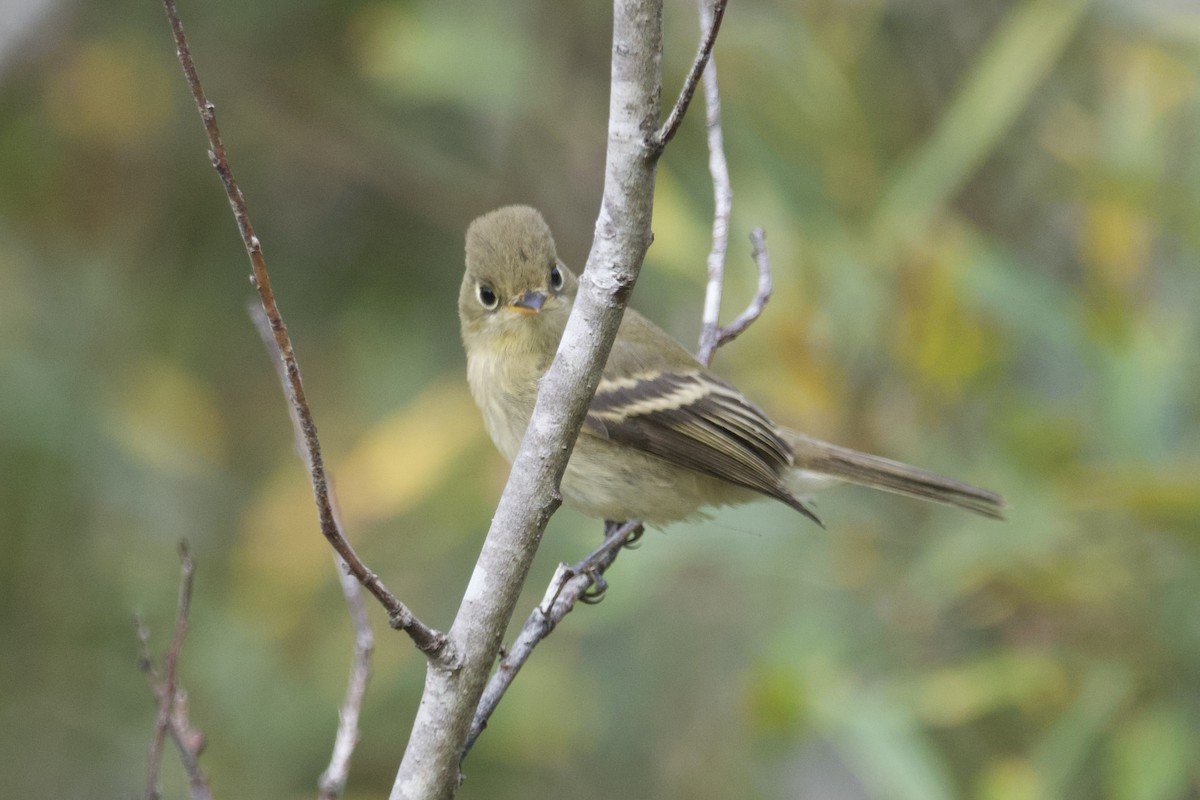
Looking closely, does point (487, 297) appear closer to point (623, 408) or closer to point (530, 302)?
point (530, 302)

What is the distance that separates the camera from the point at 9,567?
4.57m

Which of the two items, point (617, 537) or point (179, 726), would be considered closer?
point (179, 726)

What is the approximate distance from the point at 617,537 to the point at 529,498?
3.83 ft

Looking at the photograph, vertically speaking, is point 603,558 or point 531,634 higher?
point 531,634

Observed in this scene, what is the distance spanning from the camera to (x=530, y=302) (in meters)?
3.19

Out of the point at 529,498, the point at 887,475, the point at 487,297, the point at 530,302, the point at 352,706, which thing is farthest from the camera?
the point at 887,475

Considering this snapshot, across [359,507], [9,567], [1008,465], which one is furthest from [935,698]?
[9,567]

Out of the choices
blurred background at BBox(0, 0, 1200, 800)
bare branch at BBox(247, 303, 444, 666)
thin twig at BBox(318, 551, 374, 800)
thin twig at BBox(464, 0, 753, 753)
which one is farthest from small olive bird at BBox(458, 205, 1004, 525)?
bare branch at BBox(247, 303, 444, 666)

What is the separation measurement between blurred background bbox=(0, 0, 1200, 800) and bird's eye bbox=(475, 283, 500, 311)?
35.0 inches

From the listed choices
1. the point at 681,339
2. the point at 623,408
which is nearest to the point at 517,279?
the point at 623,408

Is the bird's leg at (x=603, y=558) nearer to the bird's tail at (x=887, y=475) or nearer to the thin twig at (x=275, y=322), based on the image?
the bird's tail at (x=887, y=475)

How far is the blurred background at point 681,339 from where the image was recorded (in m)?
3.69

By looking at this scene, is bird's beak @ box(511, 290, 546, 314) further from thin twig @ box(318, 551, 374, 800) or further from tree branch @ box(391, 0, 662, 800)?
tree branch @ box(391, 0, 662, 800)

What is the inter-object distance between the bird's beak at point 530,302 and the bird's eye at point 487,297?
11cm
